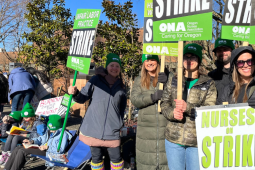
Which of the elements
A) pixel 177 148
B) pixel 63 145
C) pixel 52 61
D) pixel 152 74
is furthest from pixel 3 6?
pixel 177 148

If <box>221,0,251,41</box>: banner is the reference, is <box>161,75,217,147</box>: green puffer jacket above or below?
below

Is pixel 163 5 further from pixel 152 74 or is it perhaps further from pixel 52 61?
pixel 52 61

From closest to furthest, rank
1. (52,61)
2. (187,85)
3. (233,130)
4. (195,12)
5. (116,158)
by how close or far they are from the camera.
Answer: (233,130) < (195,12) < (187,85) < (116,158) < (52,61)

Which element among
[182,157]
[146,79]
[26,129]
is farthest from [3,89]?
[182,157]

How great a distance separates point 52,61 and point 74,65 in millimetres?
6382

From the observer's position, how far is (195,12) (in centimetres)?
230

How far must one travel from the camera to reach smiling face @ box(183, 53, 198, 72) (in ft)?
8.05

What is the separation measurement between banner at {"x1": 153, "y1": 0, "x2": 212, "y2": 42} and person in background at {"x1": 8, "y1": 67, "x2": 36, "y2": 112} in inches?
164

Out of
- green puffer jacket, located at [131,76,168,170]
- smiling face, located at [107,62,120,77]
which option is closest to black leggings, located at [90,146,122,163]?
green puffer jacket, located at [131,76,168,170]

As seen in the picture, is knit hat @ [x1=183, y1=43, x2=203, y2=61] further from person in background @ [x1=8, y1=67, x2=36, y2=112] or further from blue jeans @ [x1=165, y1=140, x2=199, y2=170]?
person in background @ [x1=8, y1=67, x2=36, y2=112]

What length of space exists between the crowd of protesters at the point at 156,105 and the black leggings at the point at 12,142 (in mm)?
18

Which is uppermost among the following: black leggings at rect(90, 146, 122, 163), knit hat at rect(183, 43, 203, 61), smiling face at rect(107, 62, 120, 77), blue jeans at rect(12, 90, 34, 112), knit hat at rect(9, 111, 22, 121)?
knit hat at rect(183, 43, 203, 61)

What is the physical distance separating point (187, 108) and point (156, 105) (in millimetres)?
→ 651

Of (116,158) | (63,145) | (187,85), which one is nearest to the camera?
(187,85)
